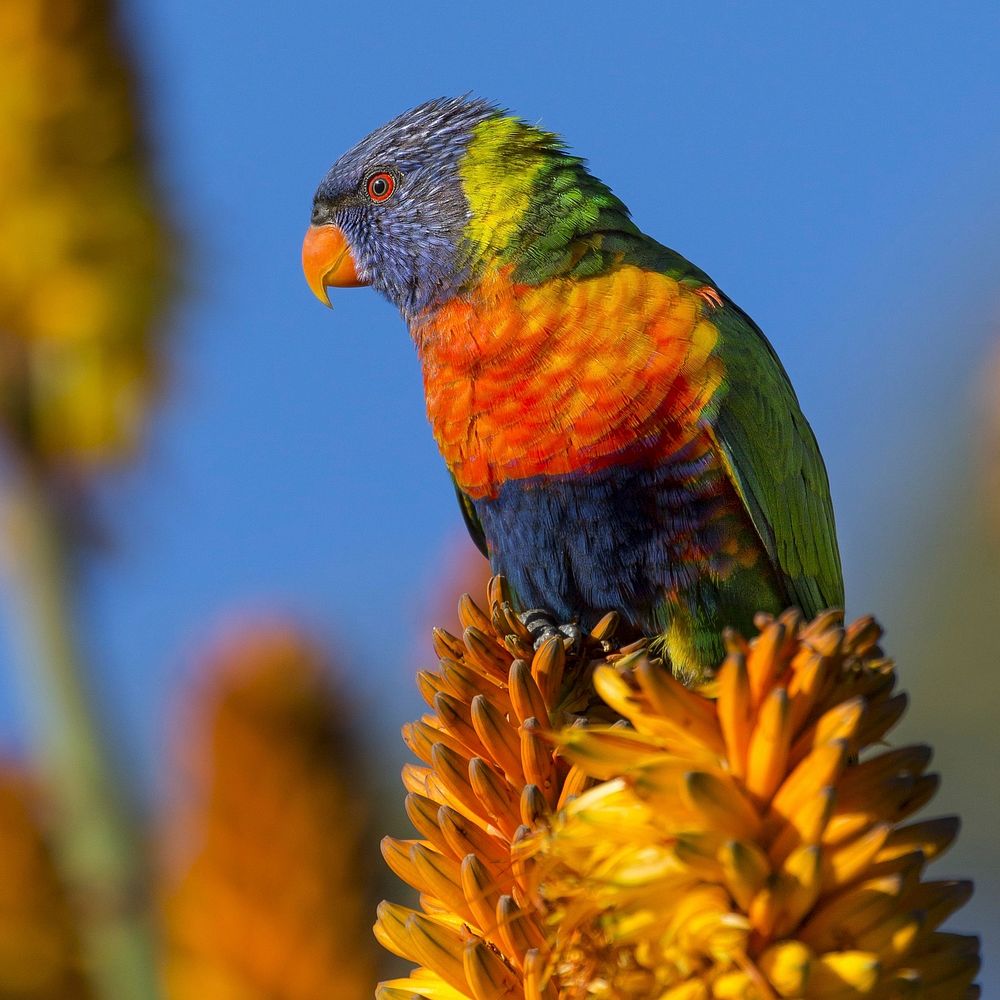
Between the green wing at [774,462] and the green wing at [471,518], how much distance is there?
37.4 inches

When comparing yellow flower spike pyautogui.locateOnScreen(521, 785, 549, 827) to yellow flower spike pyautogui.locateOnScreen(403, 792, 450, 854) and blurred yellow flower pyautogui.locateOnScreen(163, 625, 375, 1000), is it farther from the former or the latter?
blurred yellow flower pyautogui.locateOnScreen(163, 625, 375, 1000)

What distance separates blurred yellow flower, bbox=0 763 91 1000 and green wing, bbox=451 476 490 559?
74.2 inches

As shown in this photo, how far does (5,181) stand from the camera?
17.5 ft

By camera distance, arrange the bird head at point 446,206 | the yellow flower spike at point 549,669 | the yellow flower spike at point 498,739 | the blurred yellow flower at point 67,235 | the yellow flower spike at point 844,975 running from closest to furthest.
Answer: the yellow flower spike at point 844,975
the yellow flower spike at point 498,739
the yellow flower spike at point 549,669
the bird head at point 446,206
the blurred yellow flower at point 67,235

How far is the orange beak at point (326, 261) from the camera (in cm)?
455

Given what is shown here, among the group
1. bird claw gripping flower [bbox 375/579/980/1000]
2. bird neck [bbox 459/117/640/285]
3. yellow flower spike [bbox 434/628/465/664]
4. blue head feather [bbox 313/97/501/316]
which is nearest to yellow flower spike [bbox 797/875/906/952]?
bird claw gripping flower [bbox 375/579/980/1000]

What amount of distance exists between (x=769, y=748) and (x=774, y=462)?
210 centimetres

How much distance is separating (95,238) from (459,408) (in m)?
2.72

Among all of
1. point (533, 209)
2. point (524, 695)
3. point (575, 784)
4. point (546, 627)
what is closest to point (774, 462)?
point (546, 627)

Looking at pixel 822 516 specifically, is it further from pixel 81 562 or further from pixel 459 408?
pixel 81 562

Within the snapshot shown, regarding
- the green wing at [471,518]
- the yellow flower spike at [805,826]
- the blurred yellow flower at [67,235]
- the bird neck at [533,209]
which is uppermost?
the blurred yellow flower at [67,235]

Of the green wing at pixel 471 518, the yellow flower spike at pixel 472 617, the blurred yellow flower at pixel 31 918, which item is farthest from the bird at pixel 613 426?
the blurred yellow flower at pixel 31 918

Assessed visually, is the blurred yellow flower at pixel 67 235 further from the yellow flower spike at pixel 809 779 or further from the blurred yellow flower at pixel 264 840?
the yellow flower spike at pixel 809 779

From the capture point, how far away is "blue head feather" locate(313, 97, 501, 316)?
13.2 ft
